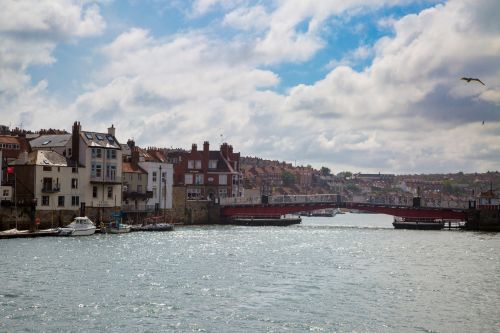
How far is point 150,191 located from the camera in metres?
131

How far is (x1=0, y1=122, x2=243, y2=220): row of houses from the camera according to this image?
4134 inches

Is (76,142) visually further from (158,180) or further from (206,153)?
(206,153)

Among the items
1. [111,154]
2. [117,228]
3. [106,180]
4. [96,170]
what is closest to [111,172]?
[106,180]

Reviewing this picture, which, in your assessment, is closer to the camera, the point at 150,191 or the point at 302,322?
the point at 302,322

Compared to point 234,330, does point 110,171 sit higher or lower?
higher

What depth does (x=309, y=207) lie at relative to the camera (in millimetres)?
143250

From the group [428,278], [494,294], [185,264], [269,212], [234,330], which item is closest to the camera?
[234,330]

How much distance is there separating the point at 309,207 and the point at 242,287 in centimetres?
8909

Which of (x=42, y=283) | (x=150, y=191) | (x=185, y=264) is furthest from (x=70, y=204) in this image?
(x=42, y=283)

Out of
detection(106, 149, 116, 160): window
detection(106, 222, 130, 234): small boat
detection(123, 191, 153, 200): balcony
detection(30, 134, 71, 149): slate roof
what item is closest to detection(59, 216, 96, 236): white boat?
detection(106, 222, 130, 234): small boat

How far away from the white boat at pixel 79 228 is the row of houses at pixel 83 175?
6447 millimetres

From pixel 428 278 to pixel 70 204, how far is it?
63267 millimetres

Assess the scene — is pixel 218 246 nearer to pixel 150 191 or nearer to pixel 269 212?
pixel 150 191

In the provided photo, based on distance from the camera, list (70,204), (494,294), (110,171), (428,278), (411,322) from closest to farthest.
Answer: (411,322) < (494,294) < (428,278) < (70,204) < (110,171)
